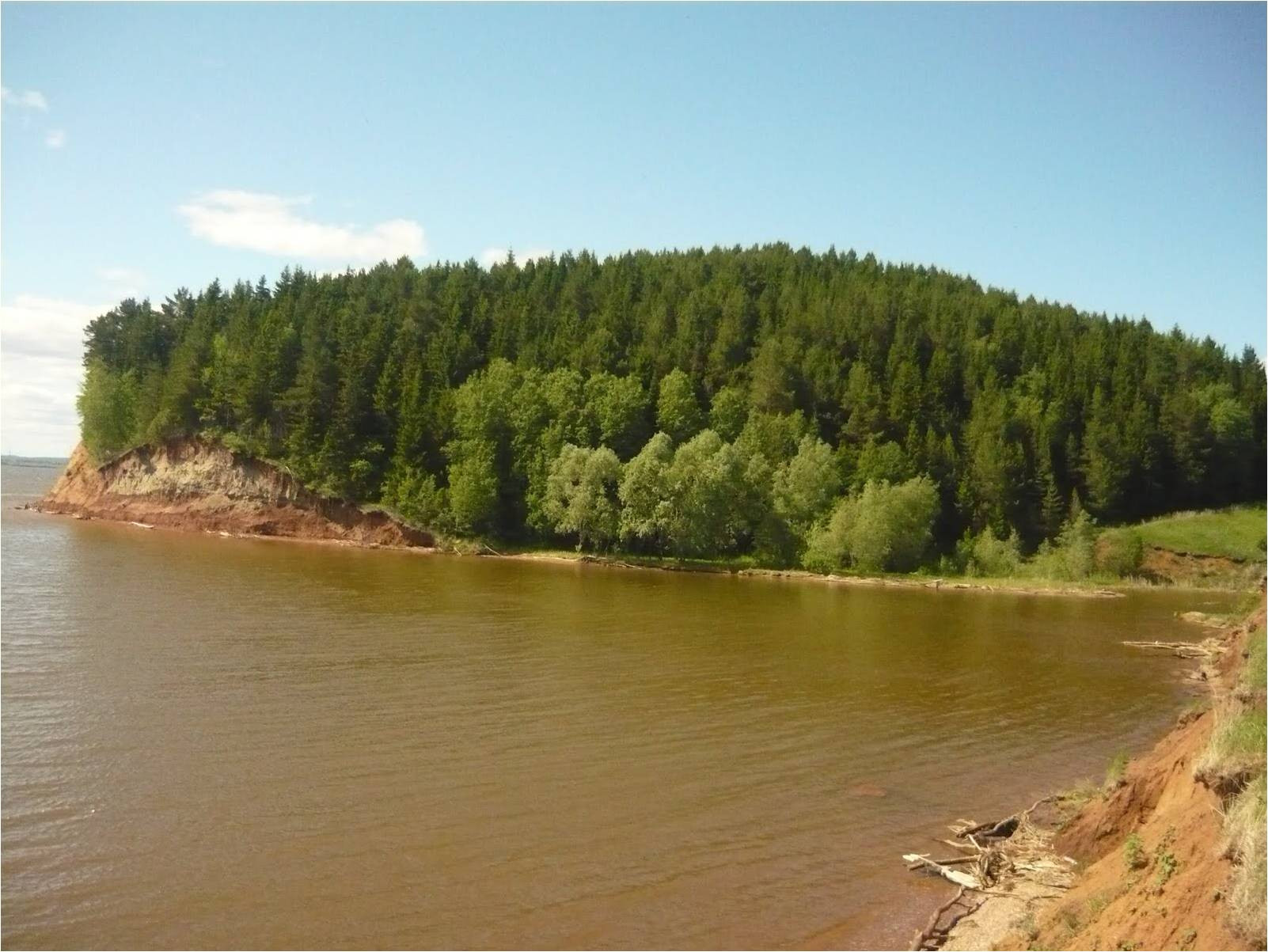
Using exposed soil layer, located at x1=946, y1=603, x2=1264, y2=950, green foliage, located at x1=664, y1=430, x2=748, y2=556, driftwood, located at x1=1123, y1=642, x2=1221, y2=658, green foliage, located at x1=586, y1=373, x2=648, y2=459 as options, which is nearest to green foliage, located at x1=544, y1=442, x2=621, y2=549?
green foliage, located at x1=664, y1=430, x2=748, y2=556

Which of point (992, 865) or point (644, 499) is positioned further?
point (644, 499)

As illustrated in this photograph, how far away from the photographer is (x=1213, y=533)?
79438 millimetres

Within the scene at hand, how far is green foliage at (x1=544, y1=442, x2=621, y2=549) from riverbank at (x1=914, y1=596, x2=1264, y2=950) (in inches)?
2191

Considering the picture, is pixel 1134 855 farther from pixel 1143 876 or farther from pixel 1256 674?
pixel 1256 674

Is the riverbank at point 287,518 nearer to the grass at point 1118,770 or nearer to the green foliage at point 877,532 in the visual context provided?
the green foliage at point 877,532

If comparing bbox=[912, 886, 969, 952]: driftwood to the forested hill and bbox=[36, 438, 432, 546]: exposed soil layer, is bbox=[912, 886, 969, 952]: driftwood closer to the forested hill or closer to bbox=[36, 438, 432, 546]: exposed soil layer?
the forested hill

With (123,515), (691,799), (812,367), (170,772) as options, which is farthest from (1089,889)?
(123,515)

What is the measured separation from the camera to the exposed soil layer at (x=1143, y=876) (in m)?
8.95

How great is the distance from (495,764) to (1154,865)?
476 inches

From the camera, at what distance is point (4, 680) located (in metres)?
22.2

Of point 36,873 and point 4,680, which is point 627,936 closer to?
point 36,873

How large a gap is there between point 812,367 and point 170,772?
260ft

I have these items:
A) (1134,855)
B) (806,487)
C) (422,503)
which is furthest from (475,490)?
(1134,855)

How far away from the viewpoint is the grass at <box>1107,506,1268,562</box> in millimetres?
75875
